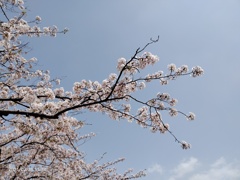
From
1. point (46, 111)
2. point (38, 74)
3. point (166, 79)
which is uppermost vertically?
point (38, 74)

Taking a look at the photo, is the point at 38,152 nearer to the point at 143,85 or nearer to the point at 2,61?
the point at 2,61

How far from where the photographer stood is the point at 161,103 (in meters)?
7.05

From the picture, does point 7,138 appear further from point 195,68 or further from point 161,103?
point 195,68

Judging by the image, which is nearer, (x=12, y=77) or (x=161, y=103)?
(x=161, y=103)

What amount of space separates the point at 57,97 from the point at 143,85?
251cm

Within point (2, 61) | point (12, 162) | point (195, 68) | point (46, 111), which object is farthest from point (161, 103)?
point (12, 162)

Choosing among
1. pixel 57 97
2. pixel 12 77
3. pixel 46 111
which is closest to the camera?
pixel 46 111

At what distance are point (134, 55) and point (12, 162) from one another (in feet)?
23.7

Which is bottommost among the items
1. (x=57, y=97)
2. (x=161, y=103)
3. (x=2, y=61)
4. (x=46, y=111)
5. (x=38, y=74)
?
(x=46, y=111)

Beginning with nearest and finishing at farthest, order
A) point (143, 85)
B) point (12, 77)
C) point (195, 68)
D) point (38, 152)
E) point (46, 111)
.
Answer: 1. point (46, 111)
2. point (195, 68)
3. point (143, 85)
4. point (12, 77)
5. point (38, 152)

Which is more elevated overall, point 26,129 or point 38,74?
point 38,74

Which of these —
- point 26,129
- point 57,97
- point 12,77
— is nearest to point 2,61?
point 12,77

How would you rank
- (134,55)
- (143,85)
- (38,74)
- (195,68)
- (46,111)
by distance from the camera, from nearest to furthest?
Answer: (46,111) < (134,55) < (195,68) < (143,85) < (38,74)

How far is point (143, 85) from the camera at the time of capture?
23.8ft
